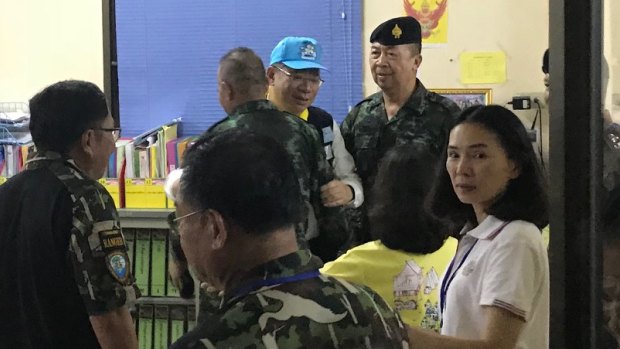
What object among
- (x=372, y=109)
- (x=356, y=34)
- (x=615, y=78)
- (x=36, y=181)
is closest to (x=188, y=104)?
(x=356, y=34)

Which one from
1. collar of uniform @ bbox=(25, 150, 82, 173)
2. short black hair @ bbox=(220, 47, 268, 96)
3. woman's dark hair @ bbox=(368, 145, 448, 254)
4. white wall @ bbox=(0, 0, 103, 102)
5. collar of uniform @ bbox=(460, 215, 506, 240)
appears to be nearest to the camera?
collar of uniform @ bbox=(460, 215, 506, 240)

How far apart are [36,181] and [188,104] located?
219 cm

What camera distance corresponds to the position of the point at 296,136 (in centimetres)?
258

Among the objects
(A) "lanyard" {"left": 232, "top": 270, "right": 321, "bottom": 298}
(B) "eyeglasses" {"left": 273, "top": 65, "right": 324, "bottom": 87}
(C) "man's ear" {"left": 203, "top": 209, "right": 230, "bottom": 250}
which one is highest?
(B) "eyeglasses" {"left": 273, "top": 65, "right": 324, "bottom": 87}

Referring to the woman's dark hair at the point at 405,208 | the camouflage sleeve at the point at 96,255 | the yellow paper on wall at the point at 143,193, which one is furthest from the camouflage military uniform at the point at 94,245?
the yellow paper on wall at the point at 143,193

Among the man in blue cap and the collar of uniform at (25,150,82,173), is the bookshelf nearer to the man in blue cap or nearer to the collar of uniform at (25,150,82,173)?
the man in blue cap

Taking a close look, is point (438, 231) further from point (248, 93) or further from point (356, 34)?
point (356, 34)

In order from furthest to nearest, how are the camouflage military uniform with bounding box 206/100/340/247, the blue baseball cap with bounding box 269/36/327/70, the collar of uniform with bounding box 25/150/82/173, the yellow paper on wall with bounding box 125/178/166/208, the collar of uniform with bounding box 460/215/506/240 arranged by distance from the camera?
1. the yellow paper on wall with bounding box 125/178/166/208
2. the blue baseball cap with bounding box 269/36/327/70
3. the camouflage military uniform with bounding box 206/100/340/247
4. the collar of uniform with bounding box 25/150/82/173
5. the collar of uniform with bounding box 460/215/506/240

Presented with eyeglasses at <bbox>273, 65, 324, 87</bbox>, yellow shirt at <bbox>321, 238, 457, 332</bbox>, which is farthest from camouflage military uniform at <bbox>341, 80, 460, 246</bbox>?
yellow shirt at <bbox>321, 238, 457, 332</bbox>

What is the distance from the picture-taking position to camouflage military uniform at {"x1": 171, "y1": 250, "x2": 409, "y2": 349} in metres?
1.07

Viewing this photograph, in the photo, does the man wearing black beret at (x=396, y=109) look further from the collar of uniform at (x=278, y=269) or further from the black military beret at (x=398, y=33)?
the collar of uniform at (x=278, y=269)

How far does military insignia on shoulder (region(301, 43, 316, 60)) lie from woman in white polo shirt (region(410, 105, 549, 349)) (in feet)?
4.25

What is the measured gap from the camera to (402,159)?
6.31 feet

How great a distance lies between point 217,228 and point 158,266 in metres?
2.76
